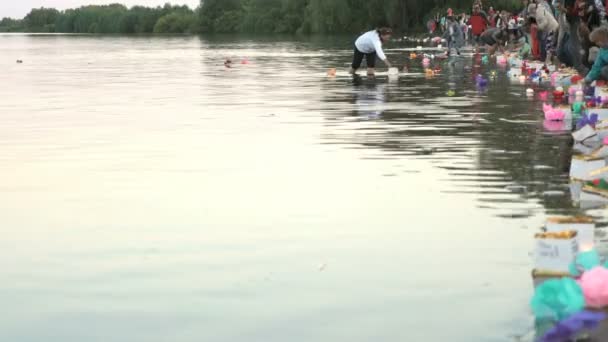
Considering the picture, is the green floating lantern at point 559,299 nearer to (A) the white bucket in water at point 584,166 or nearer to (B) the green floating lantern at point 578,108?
(A) the white bucket in water at point 584,166

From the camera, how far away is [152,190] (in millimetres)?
11227

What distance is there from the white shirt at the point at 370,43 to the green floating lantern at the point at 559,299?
23289mm

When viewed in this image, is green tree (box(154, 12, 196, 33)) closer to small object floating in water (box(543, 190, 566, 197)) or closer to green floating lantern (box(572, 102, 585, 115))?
green floating lantern (box(572, 102, 585, 115))

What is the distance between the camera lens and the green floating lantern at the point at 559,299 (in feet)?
19.3

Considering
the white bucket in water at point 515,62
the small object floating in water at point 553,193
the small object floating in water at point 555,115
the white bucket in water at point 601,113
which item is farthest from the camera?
the white bucket in water at point 515,62

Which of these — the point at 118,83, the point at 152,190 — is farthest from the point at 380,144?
the point at 118,83

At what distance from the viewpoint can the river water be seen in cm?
651

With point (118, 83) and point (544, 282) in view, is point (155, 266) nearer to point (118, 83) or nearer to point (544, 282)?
point (544, 282)

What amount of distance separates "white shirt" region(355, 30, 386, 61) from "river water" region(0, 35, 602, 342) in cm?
987

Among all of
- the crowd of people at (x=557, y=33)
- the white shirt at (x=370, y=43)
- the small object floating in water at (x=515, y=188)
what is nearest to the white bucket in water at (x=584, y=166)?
the small object floating in water at (x=515, y=188)

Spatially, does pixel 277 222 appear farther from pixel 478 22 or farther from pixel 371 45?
pixel 478 22

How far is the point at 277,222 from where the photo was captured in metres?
9.41

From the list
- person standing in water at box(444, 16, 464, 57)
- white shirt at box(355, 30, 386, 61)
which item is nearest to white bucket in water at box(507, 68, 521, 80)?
white shirt at box(355, 30, 386, 61)

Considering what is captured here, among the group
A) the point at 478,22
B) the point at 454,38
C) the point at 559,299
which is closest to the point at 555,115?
the point at 559,299
